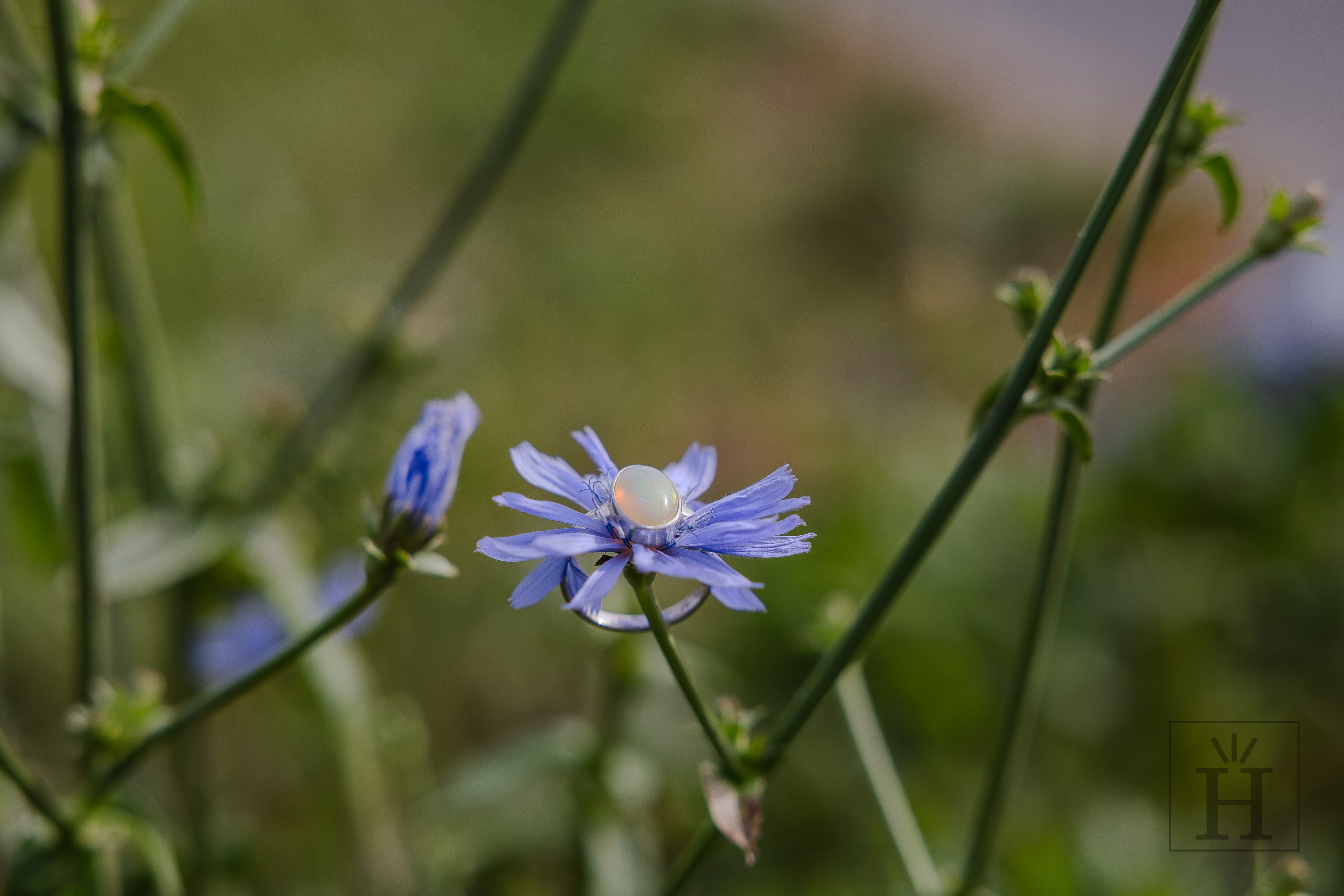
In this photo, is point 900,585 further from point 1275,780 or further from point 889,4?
point 889,4

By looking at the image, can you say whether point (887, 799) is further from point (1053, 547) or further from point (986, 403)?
point (986, 403)

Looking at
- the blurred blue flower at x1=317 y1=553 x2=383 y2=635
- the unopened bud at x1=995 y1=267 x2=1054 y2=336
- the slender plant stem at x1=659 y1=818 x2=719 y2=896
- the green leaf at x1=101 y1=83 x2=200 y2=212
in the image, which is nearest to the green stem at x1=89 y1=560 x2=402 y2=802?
the slender plant stem at x1=659 y1=818 x2=719 y2=896

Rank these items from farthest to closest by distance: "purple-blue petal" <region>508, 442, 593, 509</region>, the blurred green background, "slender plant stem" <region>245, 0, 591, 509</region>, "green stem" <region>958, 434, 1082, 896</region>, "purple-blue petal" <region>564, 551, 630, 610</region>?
the blurred green background
"slender plant stem" <region>245, 0, 591, 509</region>
"green stem" <region>958, 434, 1082, 896</region>
"purple-blue petal" <region>508, 442, 593, 509</region>
"purple-blue petal" <region>564, 551, 630, 610</region>

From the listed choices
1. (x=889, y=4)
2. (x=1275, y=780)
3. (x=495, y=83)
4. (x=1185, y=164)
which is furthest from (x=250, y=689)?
(x=889, y=4)

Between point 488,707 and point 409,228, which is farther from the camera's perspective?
point 409,228

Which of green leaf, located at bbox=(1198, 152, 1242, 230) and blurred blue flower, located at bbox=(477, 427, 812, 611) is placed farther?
green leaf, located at bbox=(1198, 152, 1242, 230)

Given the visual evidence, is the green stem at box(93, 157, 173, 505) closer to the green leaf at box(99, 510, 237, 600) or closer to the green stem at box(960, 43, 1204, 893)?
the green leaf at box(99, 510, 237, 600)

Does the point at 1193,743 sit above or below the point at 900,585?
below
